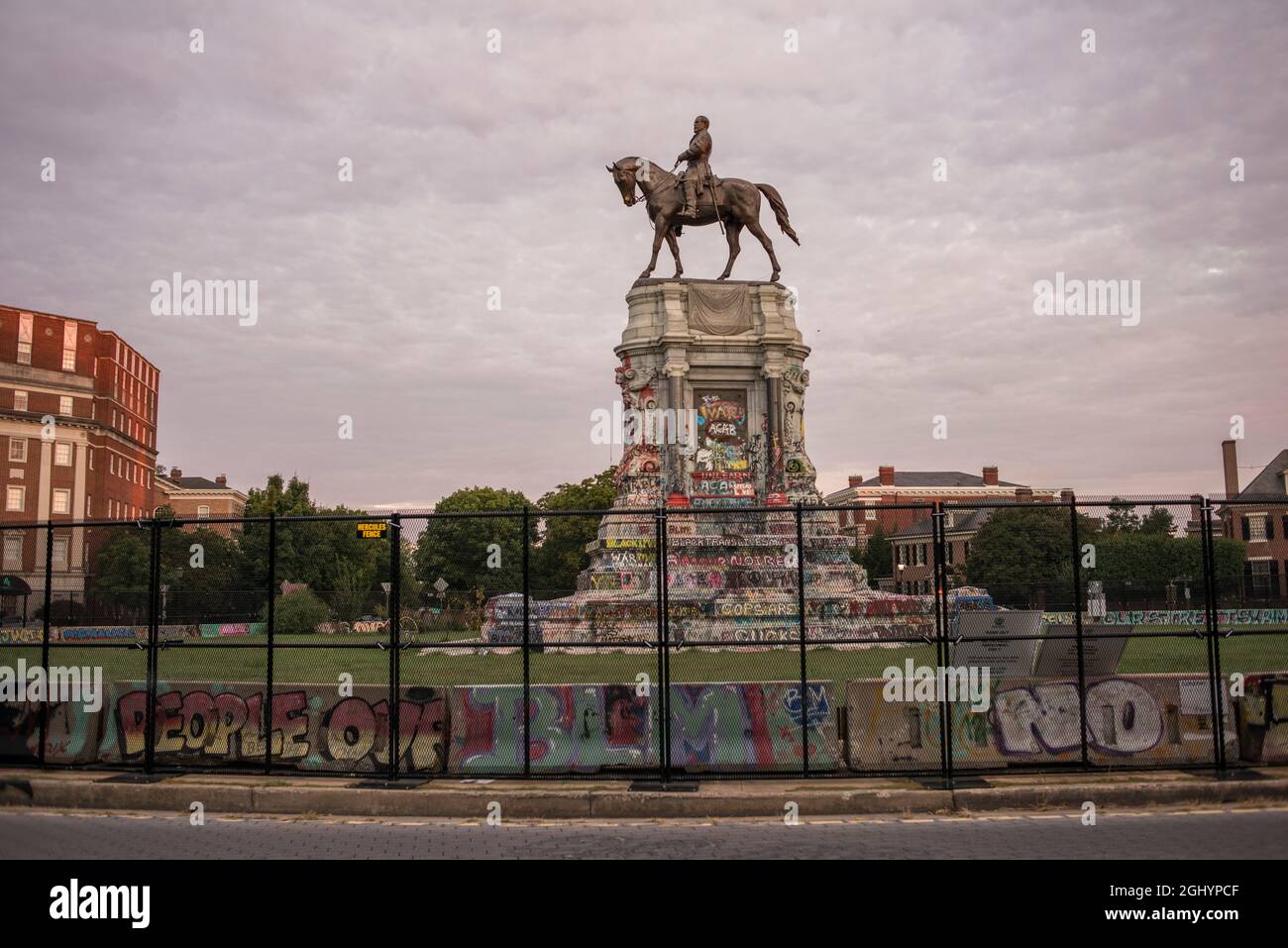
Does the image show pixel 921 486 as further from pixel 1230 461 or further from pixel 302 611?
pixel 302 611

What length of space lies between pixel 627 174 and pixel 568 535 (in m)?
47.4

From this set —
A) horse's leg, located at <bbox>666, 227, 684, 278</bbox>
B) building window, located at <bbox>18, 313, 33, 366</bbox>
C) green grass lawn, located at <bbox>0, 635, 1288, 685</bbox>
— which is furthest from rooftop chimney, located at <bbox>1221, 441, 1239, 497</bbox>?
building window, located at <bbox>18, 313, 33, 366</bbox>

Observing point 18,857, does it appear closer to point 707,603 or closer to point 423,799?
point 423,799

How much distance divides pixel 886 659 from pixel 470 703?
1760 cm

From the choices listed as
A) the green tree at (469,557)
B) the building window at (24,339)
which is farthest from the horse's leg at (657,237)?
the building window at (24,339)

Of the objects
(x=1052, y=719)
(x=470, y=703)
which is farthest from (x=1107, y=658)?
(x=470, y=703)

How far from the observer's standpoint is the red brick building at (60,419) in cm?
8294

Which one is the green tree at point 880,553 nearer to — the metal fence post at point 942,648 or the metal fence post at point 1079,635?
the metal fence post at point 1079,635

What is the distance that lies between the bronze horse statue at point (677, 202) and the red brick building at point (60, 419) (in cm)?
5351

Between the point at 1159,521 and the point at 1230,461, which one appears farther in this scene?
the point at 1230,461

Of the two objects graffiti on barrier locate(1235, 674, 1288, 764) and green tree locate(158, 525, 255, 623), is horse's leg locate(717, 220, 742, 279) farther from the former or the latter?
graffiti on barrier locate(1235, 674, 1288, 764)

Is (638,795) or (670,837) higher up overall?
(638,795)

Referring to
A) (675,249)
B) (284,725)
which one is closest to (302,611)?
(284,725)

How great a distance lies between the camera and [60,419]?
85.5m
